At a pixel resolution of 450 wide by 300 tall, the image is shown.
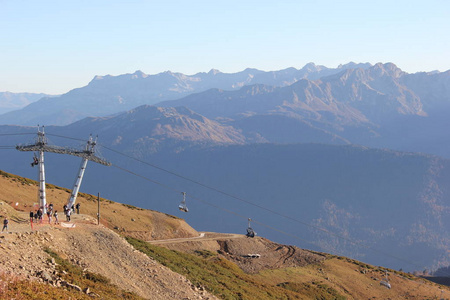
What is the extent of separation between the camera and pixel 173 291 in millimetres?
57469

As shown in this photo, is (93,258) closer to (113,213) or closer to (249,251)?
(113,213)

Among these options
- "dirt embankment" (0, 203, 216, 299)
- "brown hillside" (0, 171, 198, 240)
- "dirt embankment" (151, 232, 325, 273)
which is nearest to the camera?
"dirt embankment" (0, 203, 216, 299)

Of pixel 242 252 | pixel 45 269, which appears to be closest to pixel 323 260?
pixel 242 252

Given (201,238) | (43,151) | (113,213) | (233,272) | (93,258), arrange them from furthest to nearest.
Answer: (201,238)
(113,213)
(233,272)
(43,151)
(93,258)

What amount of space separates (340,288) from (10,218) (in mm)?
57571

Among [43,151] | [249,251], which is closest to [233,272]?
[249,251]

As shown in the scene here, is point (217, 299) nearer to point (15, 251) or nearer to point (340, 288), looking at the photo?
point (15, 251)

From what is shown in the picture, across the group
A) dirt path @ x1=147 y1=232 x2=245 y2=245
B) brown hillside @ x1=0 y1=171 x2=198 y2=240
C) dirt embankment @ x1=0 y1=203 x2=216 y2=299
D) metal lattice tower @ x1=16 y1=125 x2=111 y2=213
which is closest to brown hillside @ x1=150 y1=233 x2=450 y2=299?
dirt path @ x1=147 y1=232 x2=245 y2=245

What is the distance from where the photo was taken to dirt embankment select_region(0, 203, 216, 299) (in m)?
48.9

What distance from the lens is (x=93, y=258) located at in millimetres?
56562

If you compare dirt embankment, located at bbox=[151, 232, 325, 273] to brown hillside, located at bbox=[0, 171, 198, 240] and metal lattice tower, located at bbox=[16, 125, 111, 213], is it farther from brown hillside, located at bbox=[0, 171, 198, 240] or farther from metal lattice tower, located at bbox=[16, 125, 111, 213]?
metal lattice tower, located at bbox=[16, 125, 111, 213]

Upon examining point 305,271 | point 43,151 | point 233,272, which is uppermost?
point 43,151

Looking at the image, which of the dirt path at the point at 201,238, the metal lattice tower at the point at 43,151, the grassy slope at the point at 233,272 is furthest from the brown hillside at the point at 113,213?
the metal lattice tower at the point at 43,151

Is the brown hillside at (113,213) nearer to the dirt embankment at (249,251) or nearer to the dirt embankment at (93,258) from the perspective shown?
the dirt embankment at (249,251)
